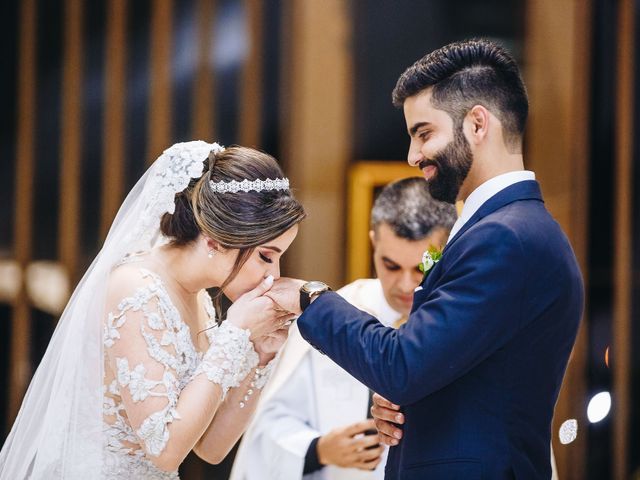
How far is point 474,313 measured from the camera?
77.7 inches

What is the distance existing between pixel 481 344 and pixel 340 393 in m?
1.16

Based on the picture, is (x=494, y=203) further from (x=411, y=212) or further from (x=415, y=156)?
(x=411, y=212)

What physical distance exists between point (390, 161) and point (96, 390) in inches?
104

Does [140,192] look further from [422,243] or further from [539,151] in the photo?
[539,151]

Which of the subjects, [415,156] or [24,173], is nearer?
[415,156]

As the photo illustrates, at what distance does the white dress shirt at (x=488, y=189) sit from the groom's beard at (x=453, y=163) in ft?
0.17

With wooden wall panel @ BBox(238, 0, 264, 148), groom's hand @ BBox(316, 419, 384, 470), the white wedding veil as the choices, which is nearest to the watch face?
the white wedding veil

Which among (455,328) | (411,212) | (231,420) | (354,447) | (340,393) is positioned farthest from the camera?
(340,393)

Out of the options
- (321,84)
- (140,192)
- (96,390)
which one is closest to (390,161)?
(321,84)

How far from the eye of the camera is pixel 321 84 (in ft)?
15.4

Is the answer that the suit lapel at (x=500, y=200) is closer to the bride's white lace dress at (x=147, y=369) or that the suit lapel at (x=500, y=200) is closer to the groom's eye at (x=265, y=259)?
the groom's eye at (x=265, y=259)

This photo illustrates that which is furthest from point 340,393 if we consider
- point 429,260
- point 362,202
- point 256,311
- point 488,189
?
point 362,202

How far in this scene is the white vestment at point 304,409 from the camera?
9.87ft

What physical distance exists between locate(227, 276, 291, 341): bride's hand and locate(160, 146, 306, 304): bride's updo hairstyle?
0.08 meters
